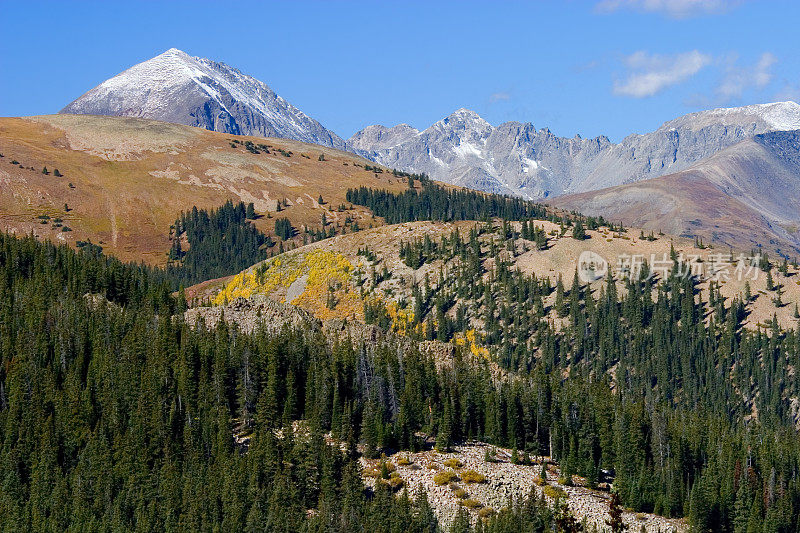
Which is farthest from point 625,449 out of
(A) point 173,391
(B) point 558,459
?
(A) point 173,391

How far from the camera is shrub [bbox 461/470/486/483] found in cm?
12631

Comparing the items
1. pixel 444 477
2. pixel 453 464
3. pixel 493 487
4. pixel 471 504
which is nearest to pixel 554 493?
pixel 493 487

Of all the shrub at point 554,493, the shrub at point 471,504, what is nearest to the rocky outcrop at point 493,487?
the shrub at point 471,504

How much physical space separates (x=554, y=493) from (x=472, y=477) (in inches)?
419

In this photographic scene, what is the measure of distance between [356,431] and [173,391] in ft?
98.5

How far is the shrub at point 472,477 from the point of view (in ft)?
414

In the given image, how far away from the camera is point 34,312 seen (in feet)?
585

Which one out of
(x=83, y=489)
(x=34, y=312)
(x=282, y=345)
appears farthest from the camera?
(x=34, y=312)

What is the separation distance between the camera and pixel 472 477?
4990 inches

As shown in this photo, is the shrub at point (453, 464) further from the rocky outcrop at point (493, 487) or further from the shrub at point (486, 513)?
the shrub at point (486, 513)

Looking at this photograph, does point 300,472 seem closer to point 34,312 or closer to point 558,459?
point 558,459

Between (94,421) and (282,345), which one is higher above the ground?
→ (282,345)

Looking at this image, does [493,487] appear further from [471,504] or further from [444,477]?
[444,477]

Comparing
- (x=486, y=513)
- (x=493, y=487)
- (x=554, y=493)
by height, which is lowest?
(x=486, y=513)
